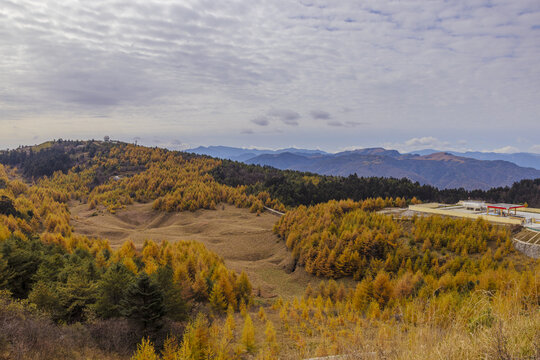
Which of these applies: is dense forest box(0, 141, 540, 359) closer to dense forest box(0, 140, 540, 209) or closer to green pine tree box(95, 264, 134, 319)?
green pine tree box(95, 264, 134, 319)

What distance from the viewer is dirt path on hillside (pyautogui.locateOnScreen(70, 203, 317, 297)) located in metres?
50.4

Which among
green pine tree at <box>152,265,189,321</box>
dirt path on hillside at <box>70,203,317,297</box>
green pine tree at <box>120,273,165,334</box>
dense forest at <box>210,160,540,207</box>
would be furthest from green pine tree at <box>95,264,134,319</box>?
dense forest at <box>210,160,540,207</box>

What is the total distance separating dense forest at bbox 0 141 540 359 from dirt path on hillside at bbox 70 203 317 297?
127 inches

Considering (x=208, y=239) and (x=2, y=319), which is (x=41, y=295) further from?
(x=208, y=239)

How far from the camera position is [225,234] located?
239 feet

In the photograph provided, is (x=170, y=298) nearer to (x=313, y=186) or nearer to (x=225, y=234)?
(x=225, y=234)

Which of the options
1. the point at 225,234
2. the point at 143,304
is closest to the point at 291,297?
the point at 143,304

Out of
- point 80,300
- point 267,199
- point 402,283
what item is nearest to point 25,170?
point 267,199

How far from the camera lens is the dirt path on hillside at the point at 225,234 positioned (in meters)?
50.4

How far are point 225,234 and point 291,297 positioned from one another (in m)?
34.9

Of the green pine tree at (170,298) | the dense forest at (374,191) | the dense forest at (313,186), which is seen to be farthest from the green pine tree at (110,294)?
the dense forest at (374,191)

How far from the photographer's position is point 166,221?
91.1 metres

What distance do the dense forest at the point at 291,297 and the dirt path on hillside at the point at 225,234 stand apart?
3.23 meters

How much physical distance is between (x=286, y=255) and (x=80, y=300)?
4099 cm
